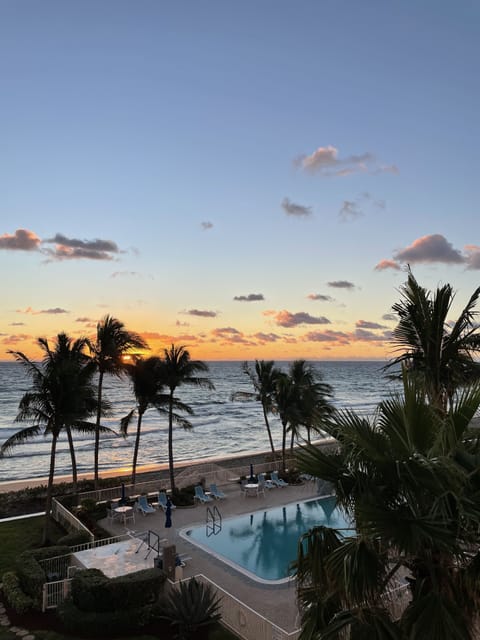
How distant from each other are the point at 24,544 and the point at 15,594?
4758 mm

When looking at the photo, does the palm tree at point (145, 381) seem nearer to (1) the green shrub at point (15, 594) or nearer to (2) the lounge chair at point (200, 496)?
(2) the lounge chair at point (200, 496)

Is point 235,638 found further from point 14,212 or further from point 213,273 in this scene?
point 213,273

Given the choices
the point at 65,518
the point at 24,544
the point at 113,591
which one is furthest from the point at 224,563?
the point at 24,544

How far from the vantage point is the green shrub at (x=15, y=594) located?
11.7 metres

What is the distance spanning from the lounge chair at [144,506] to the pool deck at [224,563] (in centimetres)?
20

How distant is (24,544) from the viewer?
16438 millimetres

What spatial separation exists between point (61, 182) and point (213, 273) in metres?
16.7

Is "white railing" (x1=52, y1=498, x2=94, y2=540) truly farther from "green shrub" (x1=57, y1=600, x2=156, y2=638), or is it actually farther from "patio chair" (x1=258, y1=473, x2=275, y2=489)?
"patio chair" (x1=258, y1=473, x2=275, y2=489)

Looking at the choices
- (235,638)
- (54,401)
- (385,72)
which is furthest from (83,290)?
(235,638)

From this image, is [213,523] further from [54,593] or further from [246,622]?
[246,622]

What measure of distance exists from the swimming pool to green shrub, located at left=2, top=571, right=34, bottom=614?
19.9 ft

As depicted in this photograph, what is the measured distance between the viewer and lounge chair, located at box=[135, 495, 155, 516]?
2008 cm

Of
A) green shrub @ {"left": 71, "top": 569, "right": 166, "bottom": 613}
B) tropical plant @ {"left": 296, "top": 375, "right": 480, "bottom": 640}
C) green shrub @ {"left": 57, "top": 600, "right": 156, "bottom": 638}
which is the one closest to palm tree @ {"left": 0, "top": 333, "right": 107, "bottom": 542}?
green shrub @ {"left": 71, "top": 569, "right": 166, "bottom": 613}

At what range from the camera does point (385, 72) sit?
54.0ft
